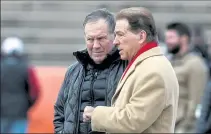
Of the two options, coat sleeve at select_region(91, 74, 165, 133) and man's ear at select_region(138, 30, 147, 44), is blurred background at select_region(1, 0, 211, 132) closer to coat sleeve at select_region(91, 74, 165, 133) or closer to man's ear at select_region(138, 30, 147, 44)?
man's ear at select_region(138, 30, 147, 44)

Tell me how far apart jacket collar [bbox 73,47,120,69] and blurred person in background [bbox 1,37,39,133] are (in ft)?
18.8

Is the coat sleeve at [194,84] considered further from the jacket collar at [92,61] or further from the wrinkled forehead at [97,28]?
the wrinkled forehead at [97,28]

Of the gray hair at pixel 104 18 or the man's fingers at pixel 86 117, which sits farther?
the gray hair at pixel 104 18

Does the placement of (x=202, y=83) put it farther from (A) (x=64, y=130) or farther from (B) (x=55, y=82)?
(A) (x=64, y=130)

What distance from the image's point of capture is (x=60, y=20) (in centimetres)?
2103

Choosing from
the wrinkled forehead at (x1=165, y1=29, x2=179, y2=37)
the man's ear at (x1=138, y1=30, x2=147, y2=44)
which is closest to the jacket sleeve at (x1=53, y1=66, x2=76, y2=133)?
the man's ear at (x1=138, y1=30, x2=147, y2=44)

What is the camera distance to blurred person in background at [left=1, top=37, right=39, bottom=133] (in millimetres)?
11852

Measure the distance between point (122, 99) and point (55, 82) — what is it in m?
7.61

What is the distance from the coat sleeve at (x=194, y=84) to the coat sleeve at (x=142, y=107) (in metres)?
4.83

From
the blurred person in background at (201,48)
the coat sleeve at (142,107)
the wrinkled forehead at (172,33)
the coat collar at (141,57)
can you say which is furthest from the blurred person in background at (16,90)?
the coat sleeve at (142,107)

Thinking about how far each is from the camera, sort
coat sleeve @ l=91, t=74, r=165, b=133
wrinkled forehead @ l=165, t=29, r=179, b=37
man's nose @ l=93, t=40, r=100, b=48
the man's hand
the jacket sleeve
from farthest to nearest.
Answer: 1. wrinkled forehead @ l=165, t=29, r=179, b=37
2. the jacket sleeve
3. man's nose @ l=93, t=40, r=100, b=48
4. the man's hand
5. coat sleeve @ l=91, t=74, r=165, b=133

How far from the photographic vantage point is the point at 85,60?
6141 mm

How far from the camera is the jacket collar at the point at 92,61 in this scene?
604 cm

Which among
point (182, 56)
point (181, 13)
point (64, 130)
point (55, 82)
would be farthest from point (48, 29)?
point (64, 130)
